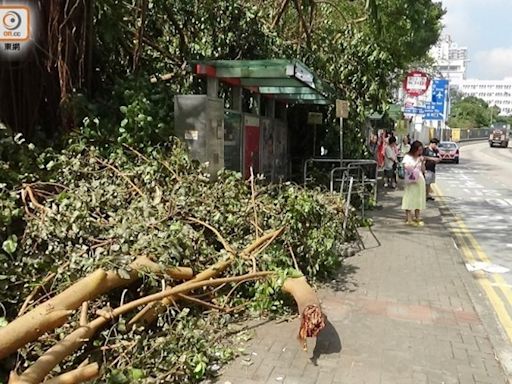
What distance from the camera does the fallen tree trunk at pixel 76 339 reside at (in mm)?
3328

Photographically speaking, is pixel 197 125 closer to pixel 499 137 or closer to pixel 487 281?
pixel 487 281

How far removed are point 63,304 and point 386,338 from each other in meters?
2.57

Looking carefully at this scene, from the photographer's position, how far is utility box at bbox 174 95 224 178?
726 cm

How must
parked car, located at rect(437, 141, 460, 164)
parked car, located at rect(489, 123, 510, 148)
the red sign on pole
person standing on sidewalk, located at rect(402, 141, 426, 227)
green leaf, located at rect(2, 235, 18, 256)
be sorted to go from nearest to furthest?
green leaf, located at rect(2, 235, 18, 256), person standing on sidewalk, located at rect(402, 141, 426, 227), the red sign on pole, parked car, located at rect(437, 141, 460, 164), parked car, located at rect(489, 123, 510, 148)

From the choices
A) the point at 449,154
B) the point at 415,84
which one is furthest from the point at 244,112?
the point at 449,154

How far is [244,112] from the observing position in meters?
11.0

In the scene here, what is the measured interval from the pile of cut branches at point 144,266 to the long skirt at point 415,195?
12.7 feet

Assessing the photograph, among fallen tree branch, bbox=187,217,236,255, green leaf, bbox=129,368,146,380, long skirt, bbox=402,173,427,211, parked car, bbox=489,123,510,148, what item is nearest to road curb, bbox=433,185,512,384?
long skirt, bbox=402,173,427,211

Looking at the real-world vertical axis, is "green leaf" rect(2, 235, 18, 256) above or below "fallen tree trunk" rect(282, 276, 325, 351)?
above

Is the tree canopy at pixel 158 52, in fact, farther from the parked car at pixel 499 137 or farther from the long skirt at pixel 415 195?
the parked car at pixel 499 137

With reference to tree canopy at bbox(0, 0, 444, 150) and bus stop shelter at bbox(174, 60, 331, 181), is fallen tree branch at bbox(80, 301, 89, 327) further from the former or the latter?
bus stop shelter at bbox(174, 60, 331, 181)

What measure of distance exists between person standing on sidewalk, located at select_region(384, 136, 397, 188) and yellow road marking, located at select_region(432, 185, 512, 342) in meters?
5.21

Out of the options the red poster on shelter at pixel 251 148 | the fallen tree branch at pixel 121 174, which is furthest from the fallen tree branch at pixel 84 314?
the red poster on shelter at pixel 251 148

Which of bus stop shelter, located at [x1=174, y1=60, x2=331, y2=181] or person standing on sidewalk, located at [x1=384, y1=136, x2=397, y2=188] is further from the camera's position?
person standing on sidewalk, located at [x1=384, y1=136, x2=397, y2=188]
